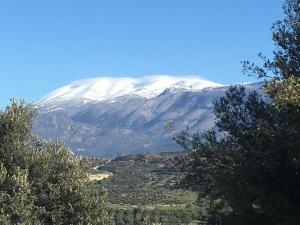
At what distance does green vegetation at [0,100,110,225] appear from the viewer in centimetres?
2697

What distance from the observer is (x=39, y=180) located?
2919cm

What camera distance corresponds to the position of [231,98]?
77.8 ft

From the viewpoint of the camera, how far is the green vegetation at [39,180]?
2697 cm

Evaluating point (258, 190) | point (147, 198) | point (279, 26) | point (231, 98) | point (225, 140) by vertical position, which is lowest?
point (147, 198)

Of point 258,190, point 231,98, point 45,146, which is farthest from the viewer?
point 45,146

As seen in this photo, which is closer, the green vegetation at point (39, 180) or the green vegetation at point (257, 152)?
the green vegetation at point (257, 152)

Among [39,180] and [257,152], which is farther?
[39,180]

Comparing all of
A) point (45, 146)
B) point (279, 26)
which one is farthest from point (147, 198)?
point (279, 26)

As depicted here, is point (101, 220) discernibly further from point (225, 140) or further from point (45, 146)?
point (225, 140)

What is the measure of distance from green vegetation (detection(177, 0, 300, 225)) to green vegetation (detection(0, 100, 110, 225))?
28.9ft

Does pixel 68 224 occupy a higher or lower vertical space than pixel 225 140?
lower

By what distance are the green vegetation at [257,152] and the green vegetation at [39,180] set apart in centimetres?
880

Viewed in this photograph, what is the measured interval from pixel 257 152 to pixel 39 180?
14.7 metres

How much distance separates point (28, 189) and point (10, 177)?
3.75 ft
